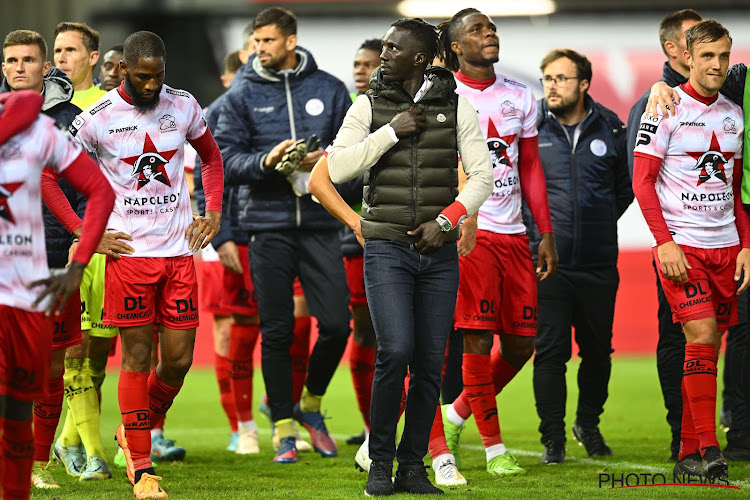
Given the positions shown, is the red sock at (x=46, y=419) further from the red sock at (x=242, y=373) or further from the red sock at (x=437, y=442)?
the red sock at (x=437, y=442)

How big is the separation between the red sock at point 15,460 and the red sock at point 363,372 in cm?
394

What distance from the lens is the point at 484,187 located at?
5801 mm

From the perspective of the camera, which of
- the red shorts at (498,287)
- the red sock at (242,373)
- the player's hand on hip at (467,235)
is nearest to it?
the player's hand on hip at (467,235)

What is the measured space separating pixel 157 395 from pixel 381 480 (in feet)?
5.30

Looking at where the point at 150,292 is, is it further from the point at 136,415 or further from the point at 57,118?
the point at 57,118

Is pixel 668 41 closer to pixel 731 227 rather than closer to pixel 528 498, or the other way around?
pixel 731 227

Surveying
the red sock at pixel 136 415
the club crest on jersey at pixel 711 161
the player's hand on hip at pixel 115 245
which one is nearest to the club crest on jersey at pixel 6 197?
the player's hand on hip at pixel 115 245

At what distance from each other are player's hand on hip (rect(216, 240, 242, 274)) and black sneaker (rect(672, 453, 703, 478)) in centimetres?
332

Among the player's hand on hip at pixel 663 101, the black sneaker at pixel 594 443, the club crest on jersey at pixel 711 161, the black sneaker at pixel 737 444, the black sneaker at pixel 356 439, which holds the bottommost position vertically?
the black sneaker at pixel 356 439

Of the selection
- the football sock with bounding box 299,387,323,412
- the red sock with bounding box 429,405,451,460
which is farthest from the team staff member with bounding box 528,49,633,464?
the football sock with bounding box 299,387,323,412

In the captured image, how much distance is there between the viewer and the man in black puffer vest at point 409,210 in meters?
5.68

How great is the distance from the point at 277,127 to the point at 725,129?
9.73 ft

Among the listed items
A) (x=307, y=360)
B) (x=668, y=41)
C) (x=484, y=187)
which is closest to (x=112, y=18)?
(x=307, y=360)

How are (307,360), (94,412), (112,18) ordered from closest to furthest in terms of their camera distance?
(94,412) < (307,360) < (112,18)
